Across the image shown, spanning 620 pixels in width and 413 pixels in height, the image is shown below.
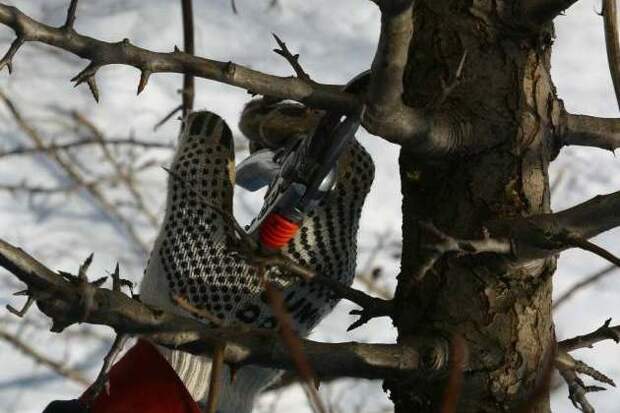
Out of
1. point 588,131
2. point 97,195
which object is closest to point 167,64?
point 588,131

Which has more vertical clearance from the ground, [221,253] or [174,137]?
[174,137]

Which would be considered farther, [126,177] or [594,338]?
[126,177]

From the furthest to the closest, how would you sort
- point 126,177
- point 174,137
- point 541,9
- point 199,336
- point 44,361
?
point 174,137
point 126,177
point 44,361
point 541,9
point 199,336

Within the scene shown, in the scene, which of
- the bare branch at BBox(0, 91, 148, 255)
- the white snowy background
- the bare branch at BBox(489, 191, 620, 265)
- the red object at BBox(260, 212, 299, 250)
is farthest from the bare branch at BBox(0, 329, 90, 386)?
the bare branch at BBox(489, 191, 620, 265)

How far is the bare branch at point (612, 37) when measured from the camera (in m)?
0.87

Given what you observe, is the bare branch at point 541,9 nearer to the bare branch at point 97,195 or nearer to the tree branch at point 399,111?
the tree branch at point 399,111

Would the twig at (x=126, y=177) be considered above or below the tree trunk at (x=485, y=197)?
above

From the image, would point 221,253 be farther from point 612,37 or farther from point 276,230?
point 612,37

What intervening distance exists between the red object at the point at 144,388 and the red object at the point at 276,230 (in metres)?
0.17

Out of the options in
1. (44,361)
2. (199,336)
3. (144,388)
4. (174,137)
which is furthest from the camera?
(174,137)

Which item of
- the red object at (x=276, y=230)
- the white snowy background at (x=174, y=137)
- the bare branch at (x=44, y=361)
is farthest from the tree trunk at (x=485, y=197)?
the bare branch at (x=44, y=361)

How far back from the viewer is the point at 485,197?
0.96 metres

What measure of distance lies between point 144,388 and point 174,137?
1.69 m

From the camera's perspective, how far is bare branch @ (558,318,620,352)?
0.95 metres
